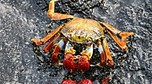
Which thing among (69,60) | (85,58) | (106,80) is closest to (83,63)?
(85,58)

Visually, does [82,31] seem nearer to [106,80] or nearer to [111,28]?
[111,28]

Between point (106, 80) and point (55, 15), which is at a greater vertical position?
point (55, 15)

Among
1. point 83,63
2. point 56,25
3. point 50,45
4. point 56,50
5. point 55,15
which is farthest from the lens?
point 56,25

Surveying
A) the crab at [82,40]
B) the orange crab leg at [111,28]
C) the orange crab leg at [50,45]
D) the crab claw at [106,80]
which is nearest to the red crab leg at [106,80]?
the crab claw at [106,80]

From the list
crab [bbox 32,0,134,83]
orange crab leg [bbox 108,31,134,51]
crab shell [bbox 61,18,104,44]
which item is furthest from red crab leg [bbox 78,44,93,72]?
orange crab leg [bbox 108,31,134,51]

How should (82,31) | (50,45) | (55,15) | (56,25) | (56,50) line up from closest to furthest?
(82,31) < (56,50) < (50,45) < (55,15) < (56,25)

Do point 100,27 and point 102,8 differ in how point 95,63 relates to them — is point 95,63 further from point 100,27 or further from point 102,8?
point 102,8
